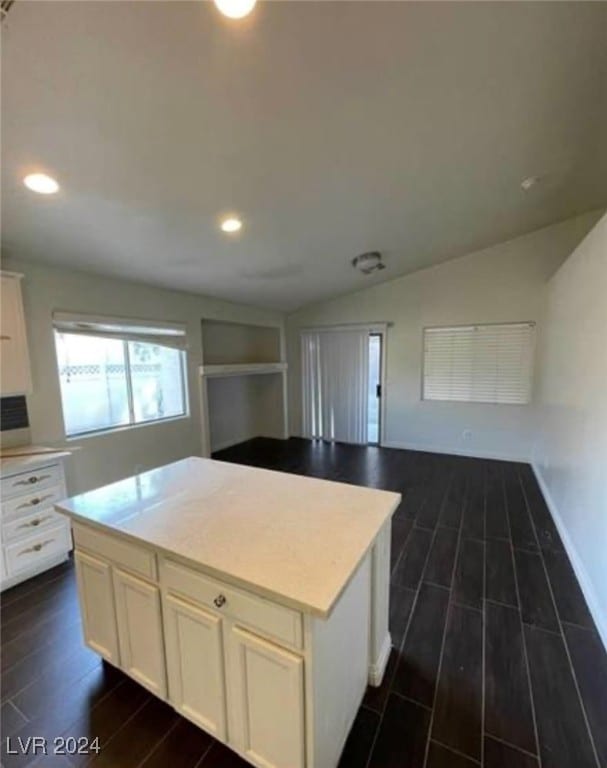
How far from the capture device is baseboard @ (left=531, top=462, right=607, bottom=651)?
1.88m

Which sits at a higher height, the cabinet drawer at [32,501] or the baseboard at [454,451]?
the cabinet drawer at [32,501]

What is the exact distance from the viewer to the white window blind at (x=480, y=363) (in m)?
4.51

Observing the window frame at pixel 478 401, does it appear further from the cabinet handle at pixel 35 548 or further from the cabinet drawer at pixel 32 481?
the cabinet handle at pixel 35 548

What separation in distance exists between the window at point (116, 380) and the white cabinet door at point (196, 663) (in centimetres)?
243

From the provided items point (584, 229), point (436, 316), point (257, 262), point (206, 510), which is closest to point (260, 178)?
point (257, 262)

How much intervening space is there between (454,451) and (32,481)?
15.9ft

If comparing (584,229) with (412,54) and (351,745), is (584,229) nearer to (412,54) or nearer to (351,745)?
(412,54)

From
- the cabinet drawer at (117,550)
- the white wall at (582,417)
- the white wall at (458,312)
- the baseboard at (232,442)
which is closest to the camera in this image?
the cabinet drawer at (117,550)

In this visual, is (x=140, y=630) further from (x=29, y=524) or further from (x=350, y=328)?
(x=350, y=328)

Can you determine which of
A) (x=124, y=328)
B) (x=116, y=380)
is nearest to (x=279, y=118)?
(x=124, y=328)

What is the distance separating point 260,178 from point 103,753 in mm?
2887

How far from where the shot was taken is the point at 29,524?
2.36 metres

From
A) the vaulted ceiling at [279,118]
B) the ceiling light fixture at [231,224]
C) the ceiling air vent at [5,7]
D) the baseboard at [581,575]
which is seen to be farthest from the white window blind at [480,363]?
the ceiling air vent at [5,7]

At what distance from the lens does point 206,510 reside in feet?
5.01
